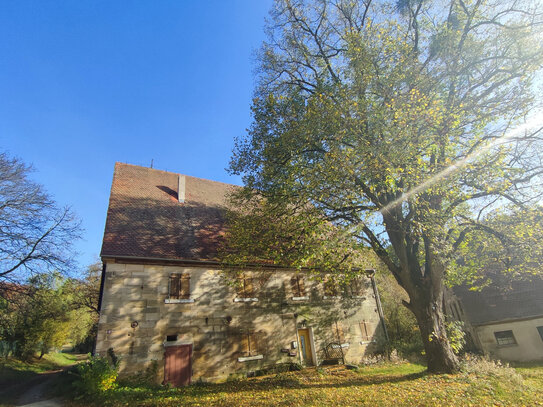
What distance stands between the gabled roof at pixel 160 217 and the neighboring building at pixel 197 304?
6 centimetres

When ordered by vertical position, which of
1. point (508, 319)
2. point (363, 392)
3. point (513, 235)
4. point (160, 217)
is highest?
point (160, 217)

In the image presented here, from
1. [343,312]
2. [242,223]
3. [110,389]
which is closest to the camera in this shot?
[110,389]

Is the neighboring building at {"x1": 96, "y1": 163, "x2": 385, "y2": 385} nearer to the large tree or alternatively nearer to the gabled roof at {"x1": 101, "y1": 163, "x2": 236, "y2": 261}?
the gabled roof at {"x1": 101, "y1": 163, "x2": 236, "y2": 261}

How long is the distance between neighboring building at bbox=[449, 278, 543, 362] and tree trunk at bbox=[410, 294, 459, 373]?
11.3 metres

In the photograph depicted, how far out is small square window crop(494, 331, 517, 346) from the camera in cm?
1883

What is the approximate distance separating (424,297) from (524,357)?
48.9 feet

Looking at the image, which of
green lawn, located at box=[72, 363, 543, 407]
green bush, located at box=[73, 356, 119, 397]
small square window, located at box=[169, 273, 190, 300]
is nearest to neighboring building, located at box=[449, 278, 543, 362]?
green lawn, located at box=[72, 363, 543, 407]

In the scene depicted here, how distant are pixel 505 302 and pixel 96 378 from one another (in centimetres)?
2507

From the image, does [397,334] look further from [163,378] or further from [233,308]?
[163,378]

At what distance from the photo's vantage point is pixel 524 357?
1800 cm

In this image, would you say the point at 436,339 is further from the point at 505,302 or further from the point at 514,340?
the point at 505,302

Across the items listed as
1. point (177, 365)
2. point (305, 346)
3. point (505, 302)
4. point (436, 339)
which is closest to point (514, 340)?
point (505, 302)

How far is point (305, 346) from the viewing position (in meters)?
15.4

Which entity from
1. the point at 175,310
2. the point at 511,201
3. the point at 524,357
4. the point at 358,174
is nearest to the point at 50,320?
the point at 175,310
